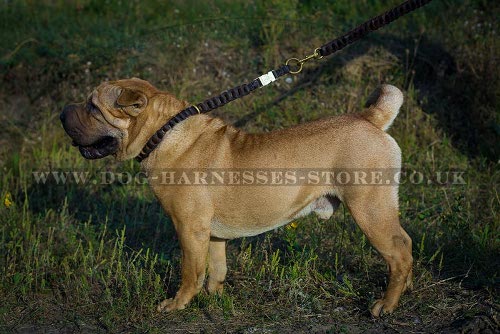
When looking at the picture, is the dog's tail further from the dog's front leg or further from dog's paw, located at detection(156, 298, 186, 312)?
dog's paw, located at detection(156, 298, 186, 312)

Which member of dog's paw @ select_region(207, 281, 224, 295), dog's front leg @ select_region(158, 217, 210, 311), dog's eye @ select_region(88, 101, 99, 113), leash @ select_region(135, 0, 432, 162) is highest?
dog's eye @ select_region(88, 101, 99, 113)

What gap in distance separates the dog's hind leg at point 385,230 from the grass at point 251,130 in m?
0.14

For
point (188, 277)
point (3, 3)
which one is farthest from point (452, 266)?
point (3, 3)

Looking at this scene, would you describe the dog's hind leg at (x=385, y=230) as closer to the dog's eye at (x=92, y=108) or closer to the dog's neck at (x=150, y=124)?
the dog's neck at (x=150, y=124)

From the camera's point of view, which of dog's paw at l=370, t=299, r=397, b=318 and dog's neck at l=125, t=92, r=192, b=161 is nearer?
dog's paw at l=370, t=299, r=397, b=318

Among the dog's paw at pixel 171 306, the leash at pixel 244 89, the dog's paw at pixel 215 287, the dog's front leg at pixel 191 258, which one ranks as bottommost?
the dog's paw at pixel 215 287

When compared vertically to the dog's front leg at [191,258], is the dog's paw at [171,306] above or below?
below

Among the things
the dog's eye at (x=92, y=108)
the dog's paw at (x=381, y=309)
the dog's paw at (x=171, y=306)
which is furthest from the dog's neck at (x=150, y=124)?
the dog's paw at (x=381, y=309)

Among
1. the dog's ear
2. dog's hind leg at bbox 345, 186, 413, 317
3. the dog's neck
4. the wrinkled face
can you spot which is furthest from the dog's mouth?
dog's hind leg at bbox 345, 186, 413, 317

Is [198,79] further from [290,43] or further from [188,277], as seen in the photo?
[188,277]

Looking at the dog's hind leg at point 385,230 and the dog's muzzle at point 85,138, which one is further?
the dog's muzzle at point 85,138

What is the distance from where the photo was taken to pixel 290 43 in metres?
8.24

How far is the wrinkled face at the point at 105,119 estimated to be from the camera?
4.63m

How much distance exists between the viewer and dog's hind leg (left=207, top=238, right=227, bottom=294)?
504 cm
